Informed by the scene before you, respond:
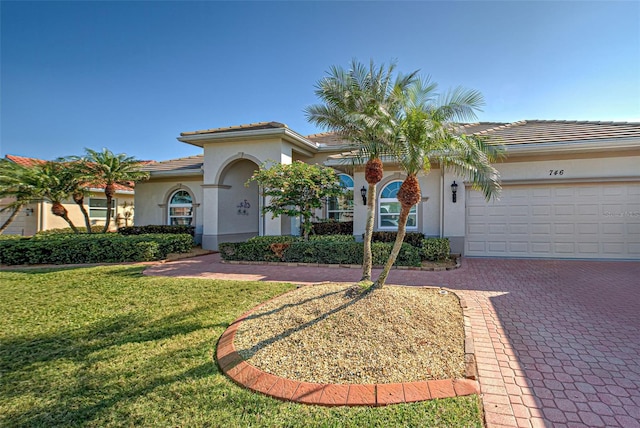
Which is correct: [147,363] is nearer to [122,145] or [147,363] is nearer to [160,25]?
[160,25]

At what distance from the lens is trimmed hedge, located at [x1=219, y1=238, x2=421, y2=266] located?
9.70 metres

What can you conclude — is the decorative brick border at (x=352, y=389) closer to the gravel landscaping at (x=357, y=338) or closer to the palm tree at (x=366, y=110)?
the gravel landscaping at (x=357, y=338)

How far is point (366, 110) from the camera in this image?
5.98m

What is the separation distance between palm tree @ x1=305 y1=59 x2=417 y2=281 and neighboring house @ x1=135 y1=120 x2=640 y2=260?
16.6 feet

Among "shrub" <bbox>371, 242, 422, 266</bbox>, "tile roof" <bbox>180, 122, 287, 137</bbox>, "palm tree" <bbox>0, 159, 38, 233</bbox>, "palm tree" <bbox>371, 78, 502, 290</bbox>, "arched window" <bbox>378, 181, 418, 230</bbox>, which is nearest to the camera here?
"palm tree" <bbox>371, 78, 502, 290</bbox>

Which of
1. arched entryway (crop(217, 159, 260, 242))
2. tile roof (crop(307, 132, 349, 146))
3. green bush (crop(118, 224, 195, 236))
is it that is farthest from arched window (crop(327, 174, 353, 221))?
green bush (crop(118, 224, 195, 236))

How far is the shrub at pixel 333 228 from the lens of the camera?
1383cm

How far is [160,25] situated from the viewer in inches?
374

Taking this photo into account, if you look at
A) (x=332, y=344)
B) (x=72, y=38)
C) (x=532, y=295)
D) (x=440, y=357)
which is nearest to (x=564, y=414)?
(x=440, y=357)

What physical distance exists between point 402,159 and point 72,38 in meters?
10.8


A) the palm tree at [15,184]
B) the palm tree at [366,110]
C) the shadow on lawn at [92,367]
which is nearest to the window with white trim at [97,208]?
the palm tree at [15,184]

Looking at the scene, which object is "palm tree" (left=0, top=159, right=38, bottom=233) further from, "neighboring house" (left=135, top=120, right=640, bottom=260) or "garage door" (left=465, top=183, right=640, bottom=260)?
"garage door" (left=465, top=183, right=640, bottom=260)

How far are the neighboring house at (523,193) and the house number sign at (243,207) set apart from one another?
1.26m

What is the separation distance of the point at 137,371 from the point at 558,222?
1285 cm
